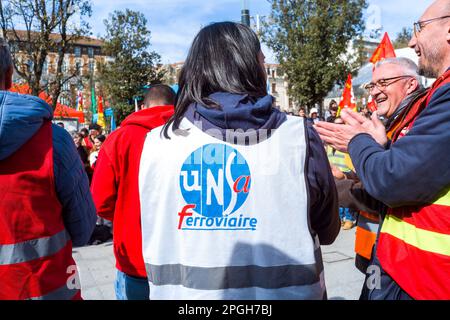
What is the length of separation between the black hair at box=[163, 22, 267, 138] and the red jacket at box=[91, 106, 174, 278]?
2.76ft

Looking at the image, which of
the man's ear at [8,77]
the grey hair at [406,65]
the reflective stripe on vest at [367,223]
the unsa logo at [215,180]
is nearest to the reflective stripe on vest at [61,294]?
the unsa logo at [215,180]

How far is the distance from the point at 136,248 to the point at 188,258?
854mm

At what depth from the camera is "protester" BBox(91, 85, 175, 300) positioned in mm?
2223

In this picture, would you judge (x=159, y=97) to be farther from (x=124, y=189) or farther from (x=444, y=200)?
(x=444, y=200)

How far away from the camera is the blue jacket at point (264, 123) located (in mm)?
1421

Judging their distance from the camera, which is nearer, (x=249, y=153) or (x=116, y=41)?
(x=249, y=153)

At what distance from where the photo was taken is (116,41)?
2020 centimetres

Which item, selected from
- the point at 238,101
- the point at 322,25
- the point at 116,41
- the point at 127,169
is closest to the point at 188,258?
the point at 238,101

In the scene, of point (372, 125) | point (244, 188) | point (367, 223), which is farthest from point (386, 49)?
point (244, 188)

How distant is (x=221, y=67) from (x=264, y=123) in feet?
0.90

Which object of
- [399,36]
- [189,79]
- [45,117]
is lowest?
[45,117]

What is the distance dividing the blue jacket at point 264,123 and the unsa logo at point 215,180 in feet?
0.27
